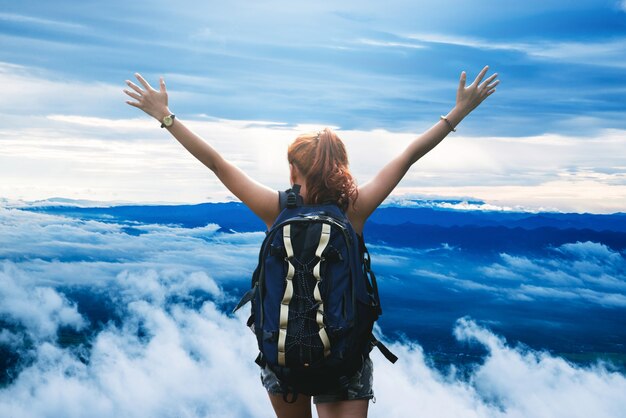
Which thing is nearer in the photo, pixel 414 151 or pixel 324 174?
pixel 324 174

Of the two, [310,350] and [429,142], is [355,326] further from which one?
[429,142]

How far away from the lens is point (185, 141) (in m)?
5.30

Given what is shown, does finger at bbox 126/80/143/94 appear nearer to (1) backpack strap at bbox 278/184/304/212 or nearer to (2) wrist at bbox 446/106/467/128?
(1) backpack strap at bbox 278/184/304/212

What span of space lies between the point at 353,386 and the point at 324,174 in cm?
141

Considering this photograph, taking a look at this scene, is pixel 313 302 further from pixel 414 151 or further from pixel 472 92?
pixel 472 92

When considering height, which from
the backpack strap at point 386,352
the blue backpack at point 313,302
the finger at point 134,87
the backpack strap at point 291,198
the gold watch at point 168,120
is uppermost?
the finger at point 134,87

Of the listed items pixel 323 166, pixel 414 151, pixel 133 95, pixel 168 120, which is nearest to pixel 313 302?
pixel 323 166

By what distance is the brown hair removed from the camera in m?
5.05

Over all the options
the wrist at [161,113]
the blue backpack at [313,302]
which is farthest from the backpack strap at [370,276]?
the wrist at [161,113]

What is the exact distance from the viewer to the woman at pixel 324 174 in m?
5.06

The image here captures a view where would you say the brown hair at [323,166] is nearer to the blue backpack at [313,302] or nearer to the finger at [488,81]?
the blue backpack at [313,302]

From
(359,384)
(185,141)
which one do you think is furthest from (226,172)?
(359,384)

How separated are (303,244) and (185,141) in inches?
45.7

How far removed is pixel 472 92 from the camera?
18.4 feet
